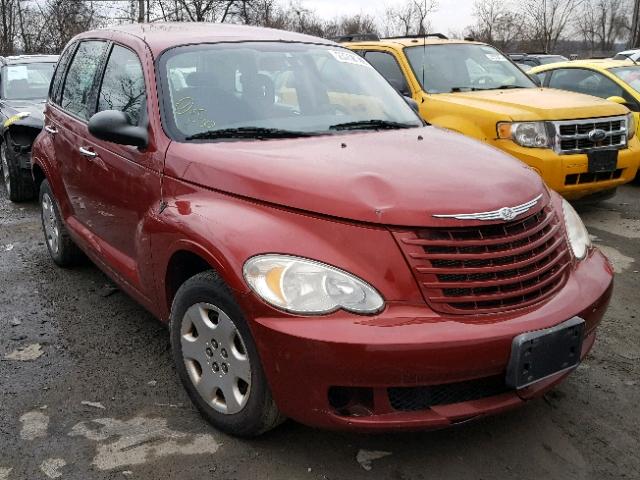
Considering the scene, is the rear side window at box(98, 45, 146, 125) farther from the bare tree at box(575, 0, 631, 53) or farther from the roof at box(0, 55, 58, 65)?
the bare tree at box(575, 0, 631, 53)

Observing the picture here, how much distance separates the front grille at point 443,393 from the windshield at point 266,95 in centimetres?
141

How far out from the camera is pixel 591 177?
604cm

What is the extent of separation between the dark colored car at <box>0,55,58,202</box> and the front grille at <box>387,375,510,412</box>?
5.99 meters

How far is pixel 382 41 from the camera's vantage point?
7840mm

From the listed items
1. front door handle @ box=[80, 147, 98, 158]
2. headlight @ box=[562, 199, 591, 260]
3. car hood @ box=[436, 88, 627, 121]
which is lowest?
headlight @ box=[562, 199, 591, 260]

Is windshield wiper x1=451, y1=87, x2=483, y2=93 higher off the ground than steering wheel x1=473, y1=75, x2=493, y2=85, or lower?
lower

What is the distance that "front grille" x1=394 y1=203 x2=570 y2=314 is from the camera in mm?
2379

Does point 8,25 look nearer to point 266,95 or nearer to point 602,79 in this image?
point 602,79

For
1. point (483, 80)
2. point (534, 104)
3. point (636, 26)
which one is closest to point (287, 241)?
point (534, 104)

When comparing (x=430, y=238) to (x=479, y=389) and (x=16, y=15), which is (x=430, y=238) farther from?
(x=16, y=15)

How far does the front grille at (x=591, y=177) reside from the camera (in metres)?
5.88

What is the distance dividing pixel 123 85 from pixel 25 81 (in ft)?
18.8

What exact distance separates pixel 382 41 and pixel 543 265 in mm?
5782

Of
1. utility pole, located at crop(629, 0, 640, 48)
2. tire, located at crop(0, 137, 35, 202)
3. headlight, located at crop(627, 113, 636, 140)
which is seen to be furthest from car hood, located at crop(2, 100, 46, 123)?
utility pole, located at crop(629, 0, 640, 48)
